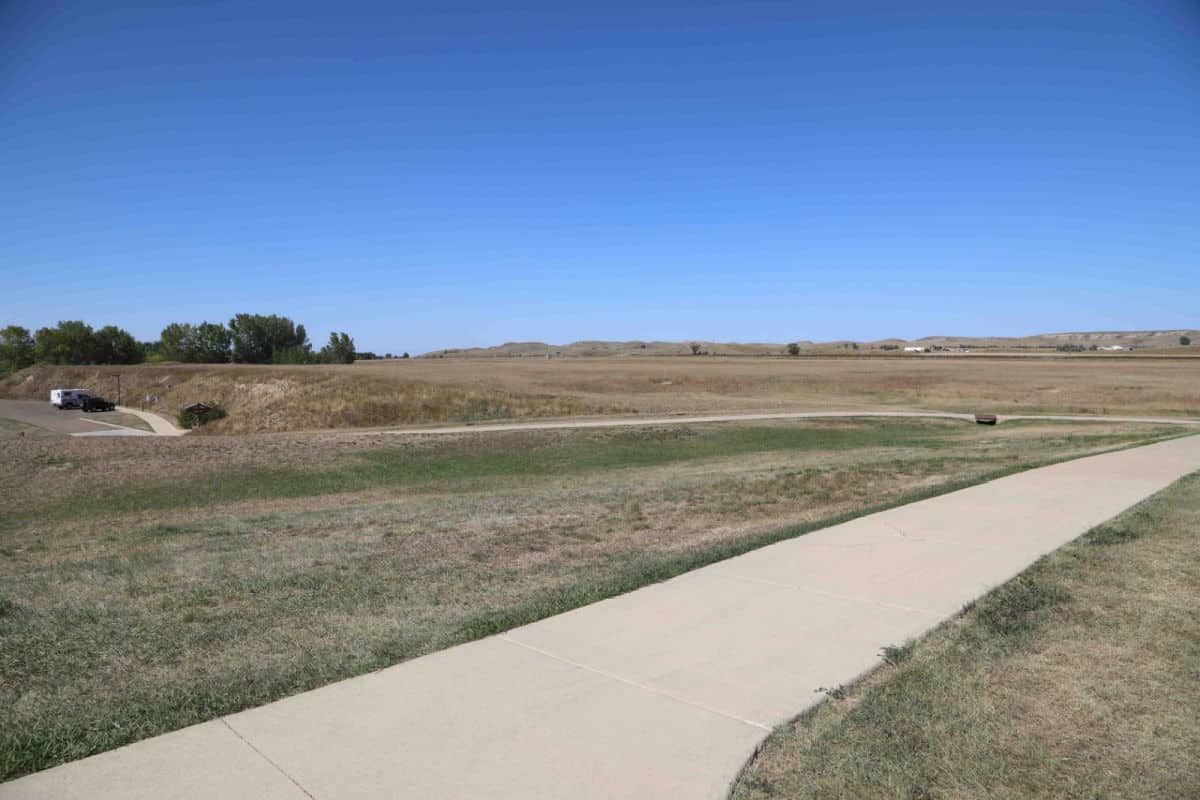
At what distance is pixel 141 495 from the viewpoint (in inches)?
806

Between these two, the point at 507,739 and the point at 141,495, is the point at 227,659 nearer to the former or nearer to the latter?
the point at 507,739

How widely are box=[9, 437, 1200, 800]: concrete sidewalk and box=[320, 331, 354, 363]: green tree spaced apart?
13188 centimetres

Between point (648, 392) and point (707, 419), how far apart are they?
29.5 meters

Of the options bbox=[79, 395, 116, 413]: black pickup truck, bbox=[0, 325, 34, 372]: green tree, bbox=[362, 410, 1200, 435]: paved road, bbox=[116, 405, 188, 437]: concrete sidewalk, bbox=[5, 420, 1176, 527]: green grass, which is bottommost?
bbox=[116, 405, 188, 437]: concrete sidewalk

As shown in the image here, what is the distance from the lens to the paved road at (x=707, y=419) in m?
33.6

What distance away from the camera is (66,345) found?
114 metres

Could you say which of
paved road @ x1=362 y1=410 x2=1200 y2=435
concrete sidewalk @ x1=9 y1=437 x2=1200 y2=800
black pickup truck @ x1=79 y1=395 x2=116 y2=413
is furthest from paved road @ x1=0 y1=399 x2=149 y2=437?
concrete sidewalk @ x1=9 y1=437 x2=1200 y2=800

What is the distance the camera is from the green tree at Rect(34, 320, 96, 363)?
371 feet

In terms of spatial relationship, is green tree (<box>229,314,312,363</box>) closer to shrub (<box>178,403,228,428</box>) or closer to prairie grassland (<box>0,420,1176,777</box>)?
shrub (<box>178,403,228,428</box>)

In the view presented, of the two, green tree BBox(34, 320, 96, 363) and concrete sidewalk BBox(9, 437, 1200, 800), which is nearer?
concrete sidewalk BBox(9, 437, 1200, 800)

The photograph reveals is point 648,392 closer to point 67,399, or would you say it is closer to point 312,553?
point 67,399

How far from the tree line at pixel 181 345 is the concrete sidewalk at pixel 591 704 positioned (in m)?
123

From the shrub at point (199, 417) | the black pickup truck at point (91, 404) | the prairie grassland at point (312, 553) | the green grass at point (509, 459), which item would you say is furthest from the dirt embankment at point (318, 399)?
the prairie grassland at point (312, 553)

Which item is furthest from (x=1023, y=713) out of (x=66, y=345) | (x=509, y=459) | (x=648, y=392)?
(x=66, y=345)
